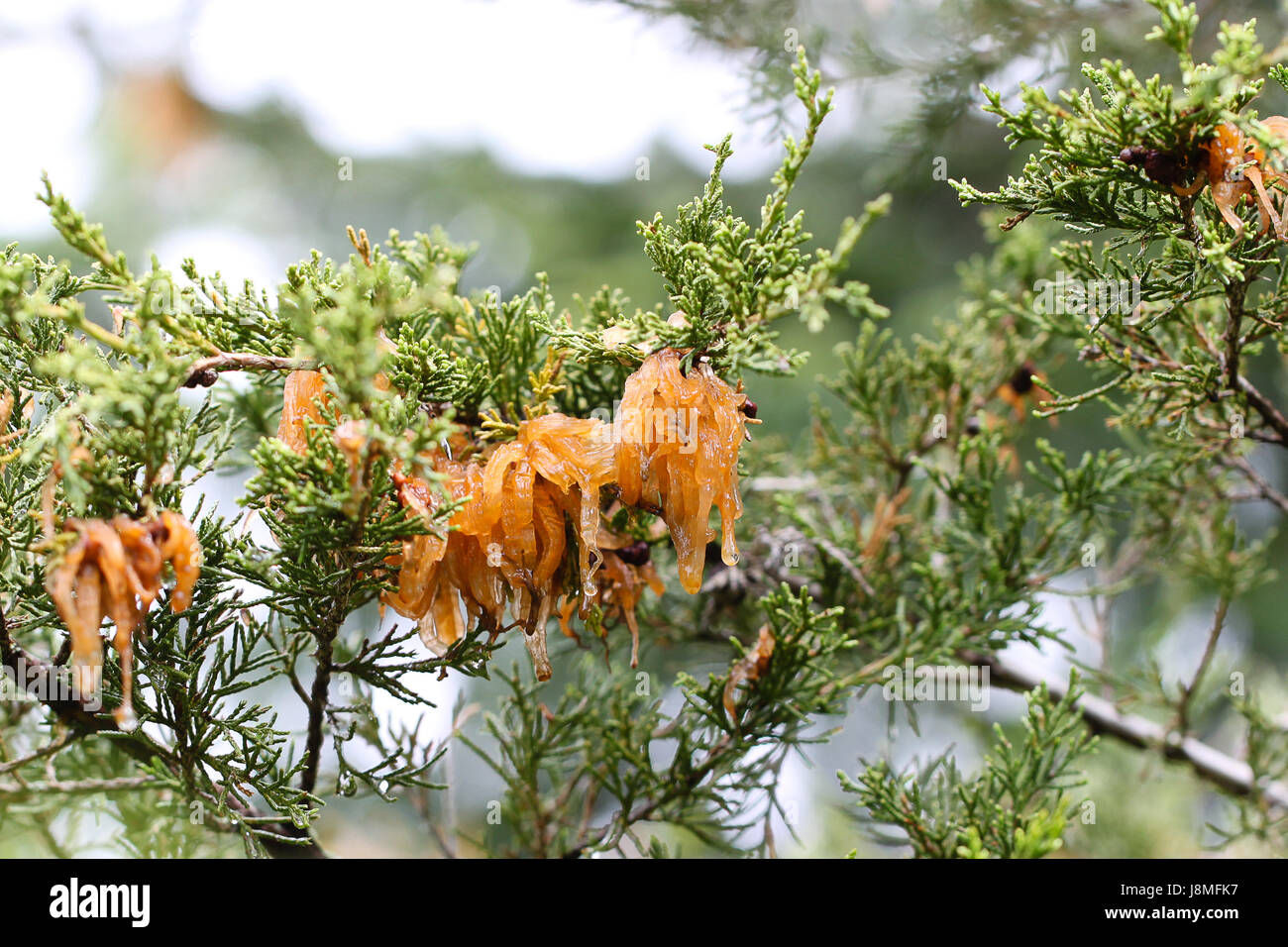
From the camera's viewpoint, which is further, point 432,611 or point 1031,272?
point 1031,272

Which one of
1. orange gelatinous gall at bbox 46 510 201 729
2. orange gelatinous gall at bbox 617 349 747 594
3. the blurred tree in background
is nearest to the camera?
orange gelatinous gall at bbox 46 510 201 729

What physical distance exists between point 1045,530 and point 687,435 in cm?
121

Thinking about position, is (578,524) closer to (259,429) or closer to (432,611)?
(432,611)

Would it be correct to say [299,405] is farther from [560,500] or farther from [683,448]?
[683,448]

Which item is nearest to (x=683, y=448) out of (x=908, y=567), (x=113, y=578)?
(x=113, y=578)

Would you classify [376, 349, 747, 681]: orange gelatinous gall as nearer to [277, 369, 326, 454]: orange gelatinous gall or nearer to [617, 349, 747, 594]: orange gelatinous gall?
[617, 349, 747, 594]: orange gelatinous gall

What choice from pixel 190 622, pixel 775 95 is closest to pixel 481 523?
pixel 190 622

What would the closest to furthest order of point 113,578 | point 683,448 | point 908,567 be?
point 113,578
point 683,448
point 908,567

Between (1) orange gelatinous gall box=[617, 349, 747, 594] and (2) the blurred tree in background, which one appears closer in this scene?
(1) orange gelatinous gall box=[617, 349, 747, 594]

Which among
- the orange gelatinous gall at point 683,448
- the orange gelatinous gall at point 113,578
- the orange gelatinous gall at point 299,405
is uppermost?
the orange gelatinous gall at point 299,405

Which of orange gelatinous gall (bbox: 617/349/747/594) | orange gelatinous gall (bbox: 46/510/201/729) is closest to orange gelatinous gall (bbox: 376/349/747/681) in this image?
orange gelatinous gall (bbox: 617/349/747/594)

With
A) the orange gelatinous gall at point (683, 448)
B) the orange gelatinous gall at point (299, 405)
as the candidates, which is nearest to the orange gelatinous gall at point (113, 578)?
the orange gelatinous gall at point (299, 405)

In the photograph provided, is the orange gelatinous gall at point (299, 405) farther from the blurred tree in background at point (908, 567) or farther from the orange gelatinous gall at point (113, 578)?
the orange gelatinous gall at point (113, 578)
